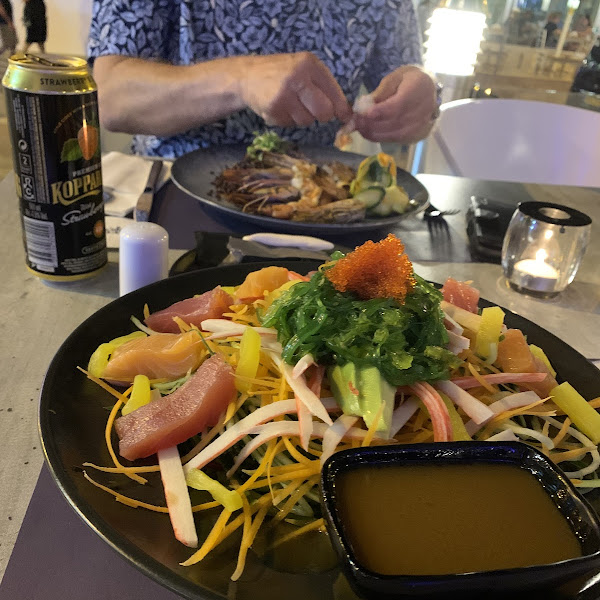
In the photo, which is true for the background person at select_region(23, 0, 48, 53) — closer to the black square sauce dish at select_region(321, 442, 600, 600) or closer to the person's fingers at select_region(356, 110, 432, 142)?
the person's fingers at select_region(356, 110, 432, 142)

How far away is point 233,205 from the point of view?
62.2 inches

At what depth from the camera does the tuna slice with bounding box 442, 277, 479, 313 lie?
1.06m

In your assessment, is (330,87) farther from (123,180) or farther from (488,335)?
(488,335)

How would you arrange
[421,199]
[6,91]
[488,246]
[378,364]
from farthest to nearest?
[421,199] → [488,246] → [6,91] → [378,364]

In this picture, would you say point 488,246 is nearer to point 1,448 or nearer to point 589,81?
point 1,448

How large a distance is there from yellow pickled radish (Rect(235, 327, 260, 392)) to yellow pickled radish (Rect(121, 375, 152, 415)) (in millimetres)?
134

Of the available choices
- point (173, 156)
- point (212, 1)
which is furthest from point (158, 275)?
point (212, 1)

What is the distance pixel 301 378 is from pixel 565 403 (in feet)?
1.38

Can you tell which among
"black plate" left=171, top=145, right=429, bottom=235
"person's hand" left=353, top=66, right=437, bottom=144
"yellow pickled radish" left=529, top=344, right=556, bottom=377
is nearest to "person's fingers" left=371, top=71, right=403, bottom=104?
"person's hand" left=353, top=66, right=437, bottom=144

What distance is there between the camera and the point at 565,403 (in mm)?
874

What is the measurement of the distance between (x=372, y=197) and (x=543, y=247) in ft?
1.58

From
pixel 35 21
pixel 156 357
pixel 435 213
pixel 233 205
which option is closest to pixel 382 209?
pixel 435 213

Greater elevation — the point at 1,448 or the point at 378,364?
the point at 378,364

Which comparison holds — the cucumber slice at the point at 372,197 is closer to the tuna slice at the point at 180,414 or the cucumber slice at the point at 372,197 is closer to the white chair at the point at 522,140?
the tuna slice at the point at 180,414
